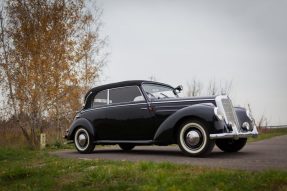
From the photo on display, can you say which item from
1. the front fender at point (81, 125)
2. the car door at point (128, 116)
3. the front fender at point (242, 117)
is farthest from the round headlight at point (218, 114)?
the front fender at point (81, 125)

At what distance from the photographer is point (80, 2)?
1973 centimetres

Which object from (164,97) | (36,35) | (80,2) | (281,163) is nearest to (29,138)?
(36,35)

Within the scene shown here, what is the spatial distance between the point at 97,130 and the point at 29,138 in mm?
10850

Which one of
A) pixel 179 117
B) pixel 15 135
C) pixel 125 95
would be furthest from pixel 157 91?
pixel 15 135

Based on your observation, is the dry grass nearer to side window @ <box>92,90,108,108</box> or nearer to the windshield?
side window @ <box>92,90,108,108</box>

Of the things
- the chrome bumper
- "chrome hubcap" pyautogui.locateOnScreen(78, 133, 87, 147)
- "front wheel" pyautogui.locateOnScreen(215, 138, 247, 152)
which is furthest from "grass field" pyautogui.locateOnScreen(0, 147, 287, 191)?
"front wheel" pyautogui.locateOnScreen(215, 138, 247, 152)

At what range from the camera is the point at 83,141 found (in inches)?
384

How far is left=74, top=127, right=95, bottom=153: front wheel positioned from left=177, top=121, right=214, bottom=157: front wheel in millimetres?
2742

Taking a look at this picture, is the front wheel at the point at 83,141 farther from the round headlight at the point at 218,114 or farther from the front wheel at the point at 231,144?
the round headlight at the point at 218,114

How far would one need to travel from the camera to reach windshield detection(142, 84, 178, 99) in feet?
29.4

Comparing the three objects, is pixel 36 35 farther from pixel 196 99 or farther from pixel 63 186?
pixel 63 186

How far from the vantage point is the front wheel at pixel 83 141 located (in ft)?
31.6

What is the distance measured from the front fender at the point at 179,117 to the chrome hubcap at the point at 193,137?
0.33m

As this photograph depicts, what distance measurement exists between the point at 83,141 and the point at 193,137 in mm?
3339
